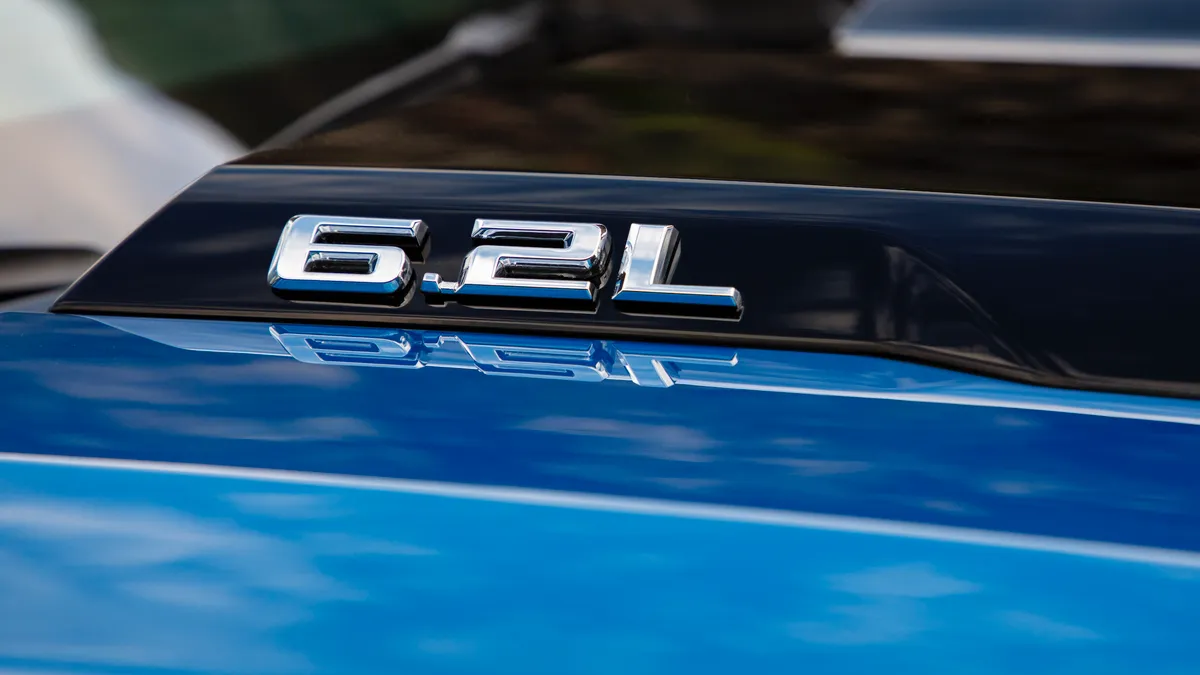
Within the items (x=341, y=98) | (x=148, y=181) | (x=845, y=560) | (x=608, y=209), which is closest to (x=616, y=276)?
→ (x=608, y=209)

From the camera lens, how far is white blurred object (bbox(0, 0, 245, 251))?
1132 millimetres

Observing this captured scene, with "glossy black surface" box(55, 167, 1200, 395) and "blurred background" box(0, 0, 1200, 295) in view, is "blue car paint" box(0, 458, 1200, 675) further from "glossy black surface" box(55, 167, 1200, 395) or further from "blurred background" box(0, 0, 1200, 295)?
"blurred background" box(0, 0, 1200, 295)

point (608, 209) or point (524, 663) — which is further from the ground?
point (608, 209)

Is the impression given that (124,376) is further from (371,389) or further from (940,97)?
(940,97)

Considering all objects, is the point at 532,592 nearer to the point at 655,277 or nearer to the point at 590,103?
the point at 655,277

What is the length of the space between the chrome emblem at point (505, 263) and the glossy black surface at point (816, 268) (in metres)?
0.01

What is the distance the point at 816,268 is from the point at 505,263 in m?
0.22

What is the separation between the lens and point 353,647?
25.7 inches

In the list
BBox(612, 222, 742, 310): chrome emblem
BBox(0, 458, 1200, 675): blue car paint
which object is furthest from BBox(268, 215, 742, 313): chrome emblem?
BBox(0, 458, 1200, 675): blue car paint

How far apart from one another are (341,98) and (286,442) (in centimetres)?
83

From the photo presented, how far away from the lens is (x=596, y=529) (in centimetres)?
69

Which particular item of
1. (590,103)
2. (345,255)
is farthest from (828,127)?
(345,255)

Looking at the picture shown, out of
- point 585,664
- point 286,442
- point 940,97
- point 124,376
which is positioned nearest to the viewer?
point 585,664

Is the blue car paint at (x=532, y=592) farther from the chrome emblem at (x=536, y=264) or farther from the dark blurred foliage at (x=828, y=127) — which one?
the dark blurred foliage at (x=828, y=127)
